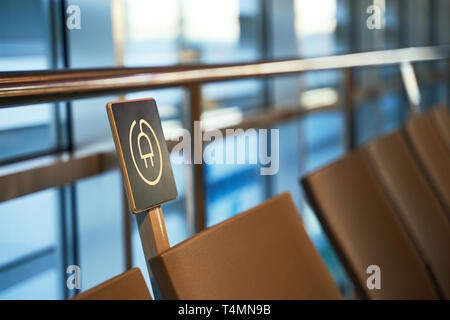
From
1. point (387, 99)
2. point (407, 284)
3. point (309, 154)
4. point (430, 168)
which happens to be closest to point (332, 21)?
point (309, 154)

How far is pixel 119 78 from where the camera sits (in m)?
0.66

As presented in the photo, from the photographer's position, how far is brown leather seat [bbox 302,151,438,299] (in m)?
0.83

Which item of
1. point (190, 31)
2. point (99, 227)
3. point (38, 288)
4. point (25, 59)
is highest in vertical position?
point (190, 31)

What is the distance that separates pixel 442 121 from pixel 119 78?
54.8 inches

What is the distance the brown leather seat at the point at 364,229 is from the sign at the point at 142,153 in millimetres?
290

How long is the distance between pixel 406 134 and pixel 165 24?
1.73 m

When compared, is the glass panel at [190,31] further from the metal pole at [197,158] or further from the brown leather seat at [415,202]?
the metal pole at [197,158]

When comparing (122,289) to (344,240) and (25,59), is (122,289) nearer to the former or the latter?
(344,240)

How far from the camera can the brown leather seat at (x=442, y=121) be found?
176cm

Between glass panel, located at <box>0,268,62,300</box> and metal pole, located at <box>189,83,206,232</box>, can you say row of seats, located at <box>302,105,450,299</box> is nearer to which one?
metal pole, located at <box>189,83,206,232</box>

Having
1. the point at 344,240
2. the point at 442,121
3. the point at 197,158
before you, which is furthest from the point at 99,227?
the point at 344,240

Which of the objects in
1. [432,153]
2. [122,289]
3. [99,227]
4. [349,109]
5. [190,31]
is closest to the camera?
[122,289]

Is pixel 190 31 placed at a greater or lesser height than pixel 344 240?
greater
